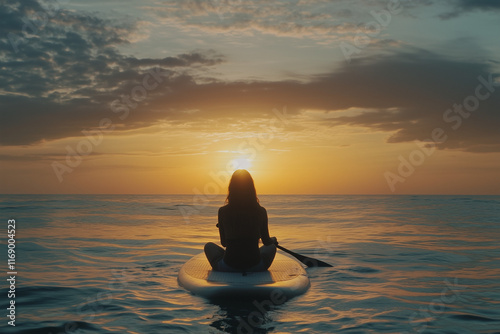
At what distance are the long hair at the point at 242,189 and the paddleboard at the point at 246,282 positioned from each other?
1.34m

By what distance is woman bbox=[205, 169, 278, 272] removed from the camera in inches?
306

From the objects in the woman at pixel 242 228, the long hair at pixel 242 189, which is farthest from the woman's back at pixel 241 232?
the long hair at pixel 242 189

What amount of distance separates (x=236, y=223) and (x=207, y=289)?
1282 millimetres

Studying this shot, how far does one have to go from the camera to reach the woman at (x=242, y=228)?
7.77 m

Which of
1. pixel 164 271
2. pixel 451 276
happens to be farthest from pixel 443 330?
pixel 164 271

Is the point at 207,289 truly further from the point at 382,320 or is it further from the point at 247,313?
the point at 382,320

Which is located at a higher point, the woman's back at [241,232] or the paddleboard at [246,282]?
the woman's back at [241,232]

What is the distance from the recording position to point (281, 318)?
6.36 metres
